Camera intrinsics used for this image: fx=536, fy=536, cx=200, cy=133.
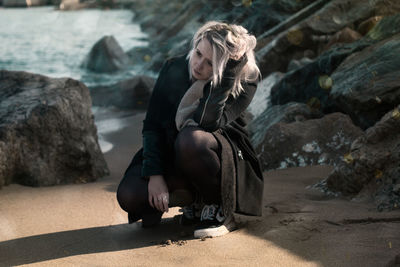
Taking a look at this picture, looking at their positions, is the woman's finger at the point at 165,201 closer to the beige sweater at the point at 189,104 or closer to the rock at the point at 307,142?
the beige sweater at the point at 189,104

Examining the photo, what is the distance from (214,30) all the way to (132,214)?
1152 millimetres

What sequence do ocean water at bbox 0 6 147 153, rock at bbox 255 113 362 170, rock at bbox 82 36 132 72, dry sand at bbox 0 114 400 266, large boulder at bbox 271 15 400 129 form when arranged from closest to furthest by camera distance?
dry sand at bbox 0 114 400 266
large boulder at bbox 271 15 400 129
rock at bbox 255 113 362 170
ocean water at bbox 0 6 147 153
rock at bbox 82 36 132 72

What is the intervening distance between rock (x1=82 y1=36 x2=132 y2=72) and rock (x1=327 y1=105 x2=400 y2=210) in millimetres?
11333

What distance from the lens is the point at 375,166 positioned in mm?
3363

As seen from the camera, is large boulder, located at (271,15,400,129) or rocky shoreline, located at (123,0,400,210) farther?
large boulder, located at (271,15,400,129)

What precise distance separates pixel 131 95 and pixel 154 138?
6094 millimetres

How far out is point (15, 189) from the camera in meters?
4.02

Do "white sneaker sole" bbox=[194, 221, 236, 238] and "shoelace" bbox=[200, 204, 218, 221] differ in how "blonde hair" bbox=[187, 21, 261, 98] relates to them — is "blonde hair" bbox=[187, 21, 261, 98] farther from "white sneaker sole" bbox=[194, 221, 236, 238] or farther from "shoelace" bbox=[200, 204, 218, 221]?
"white sneaker sole" bbox=[194, 221, 236, 238]

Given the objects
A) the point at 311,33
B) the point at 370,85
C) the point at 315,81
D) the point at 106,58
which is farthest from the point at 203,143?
the point at 106,58

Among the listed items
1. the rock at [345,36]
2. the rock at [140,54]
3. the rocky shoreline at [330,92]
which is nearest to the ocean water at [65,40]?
the rock at [140,54]

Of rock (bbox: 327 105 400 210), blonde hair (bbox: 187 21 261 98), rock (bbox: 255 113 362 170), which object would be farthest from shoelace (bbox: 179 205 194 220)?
Result: rock (bbox: 255 113 362 170)

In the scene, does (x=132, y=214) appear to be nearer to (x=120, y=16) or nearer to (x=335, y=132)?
(x=335, y=132)

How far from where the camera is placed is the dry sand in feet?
8.35

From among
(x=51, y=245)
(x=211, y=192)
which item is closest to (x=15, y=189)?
(x=51, y=245)
